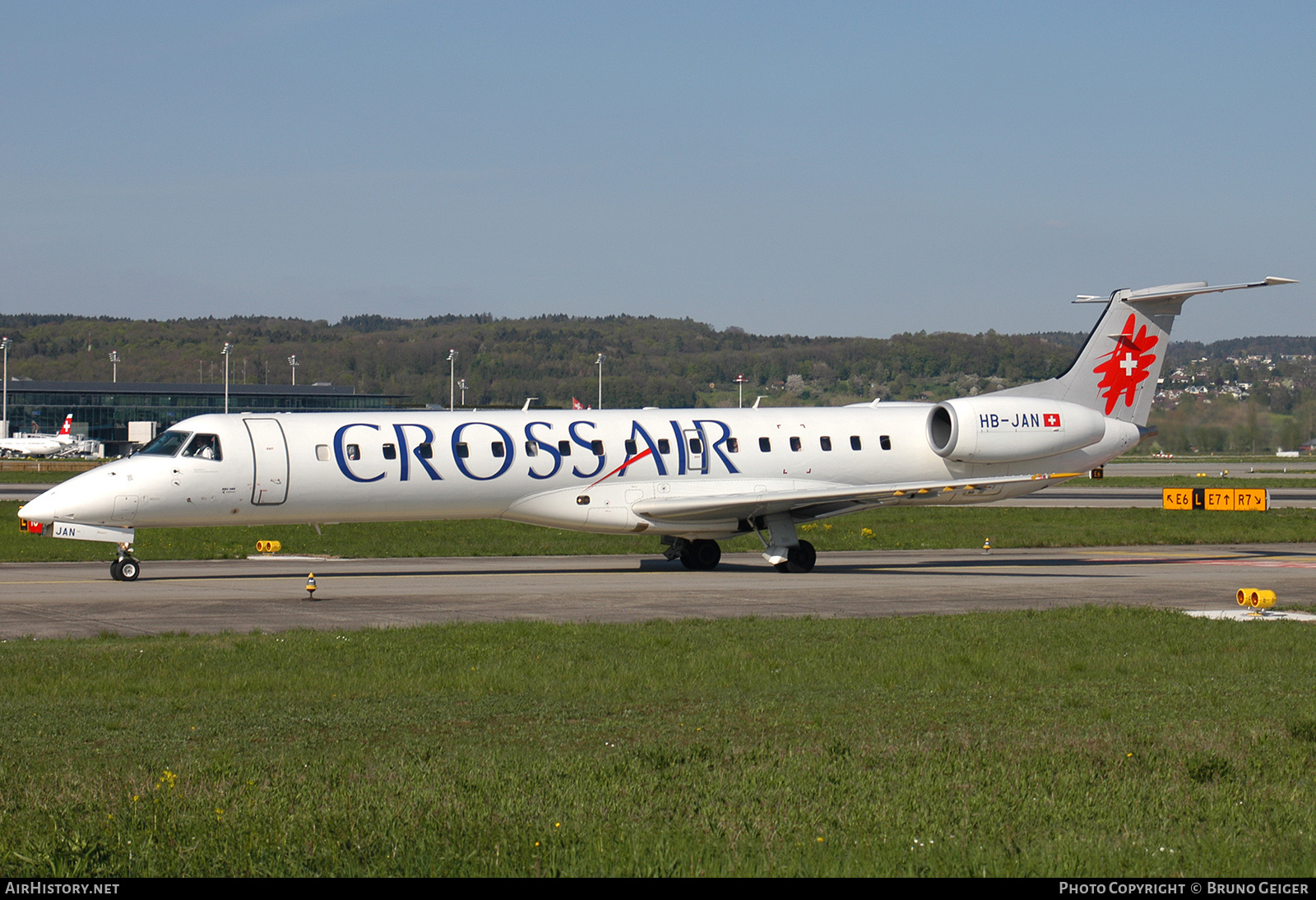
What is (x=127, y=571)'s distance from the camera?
80.7ft

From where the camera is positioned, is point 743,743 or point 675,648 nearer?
point 743,743

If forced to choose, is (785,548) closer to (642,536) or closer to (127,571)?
(642,536)

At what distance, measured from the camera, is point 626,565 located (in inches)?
1158

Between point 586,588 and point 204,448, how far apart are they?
8.21 m

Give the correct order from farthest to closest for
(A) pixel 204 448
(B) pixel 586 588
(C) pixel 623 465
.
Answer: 1. (C) pixel 623 465
2. (A) pixel 204 448
3. (B) pixel 586 588

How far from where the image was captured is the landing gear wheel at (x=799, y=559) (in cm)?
2794

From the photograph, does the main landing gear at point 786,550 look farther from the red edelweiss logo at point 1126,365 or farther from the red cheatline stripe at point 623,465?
the red edelweiss logo at point 1126,365

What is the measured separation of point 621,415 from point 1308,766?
67.0ft

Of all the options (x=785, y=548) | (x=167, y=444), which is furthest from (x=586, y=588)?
(x=167, y=444)

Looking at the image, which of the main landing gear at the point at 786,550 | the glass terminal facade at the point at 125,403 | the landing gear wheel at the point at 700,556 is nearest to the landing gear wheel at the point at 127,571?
the landing gear wheel at the point at 700,556

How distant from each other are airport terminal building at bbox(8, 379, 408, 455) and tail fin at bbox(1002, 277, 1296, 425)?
4667 inches
